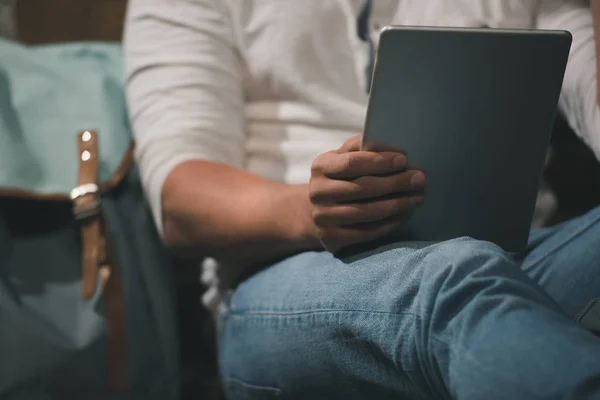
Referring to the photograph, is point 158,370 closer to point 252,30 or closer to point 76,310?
point 76,310

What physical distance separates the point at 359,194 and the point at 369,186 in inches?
0.5

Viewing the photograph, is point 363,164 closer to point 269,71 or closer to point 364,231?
point 364,231

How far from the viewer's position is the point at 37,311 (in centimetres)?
65

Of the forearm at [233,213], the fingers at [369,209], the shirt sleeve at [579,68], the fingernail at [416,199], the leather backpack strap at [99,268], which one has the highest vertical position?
the shirt sleeve at [579,68]

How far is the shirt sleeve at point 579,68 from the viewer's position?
25.9 inches

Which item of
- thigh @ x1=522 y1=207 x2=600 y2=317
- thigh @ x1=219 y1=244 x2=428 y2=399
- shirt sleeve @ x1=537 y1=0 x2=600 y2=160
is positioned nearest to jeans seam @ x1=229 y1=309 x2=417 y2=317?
thigh @ x1=219 y1=244 x2=428 y2=399

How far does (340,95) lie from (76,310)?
1.32ft

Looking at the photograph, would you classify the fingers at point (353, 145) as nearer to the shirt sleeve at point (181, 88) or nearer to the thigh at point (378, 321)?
the thigh at point (378, 321)

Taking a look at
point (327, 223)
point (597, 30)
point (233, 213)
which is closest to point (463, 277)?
point (327, 223)

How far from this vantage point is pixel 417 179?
51 centimetres

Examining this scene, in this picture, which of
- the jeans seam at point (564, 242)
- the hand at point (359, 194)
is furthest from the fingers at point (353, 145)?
the jeans seam at point (564, 242)

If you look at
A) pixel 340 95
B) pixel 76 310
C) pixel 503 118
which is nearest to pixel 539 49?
pixel 503 118

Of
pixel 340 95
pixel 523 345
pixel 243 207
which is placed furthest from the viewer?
pixel 340 95

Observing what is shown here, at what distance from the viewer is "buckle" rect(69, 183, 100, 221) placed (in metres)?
0.67
